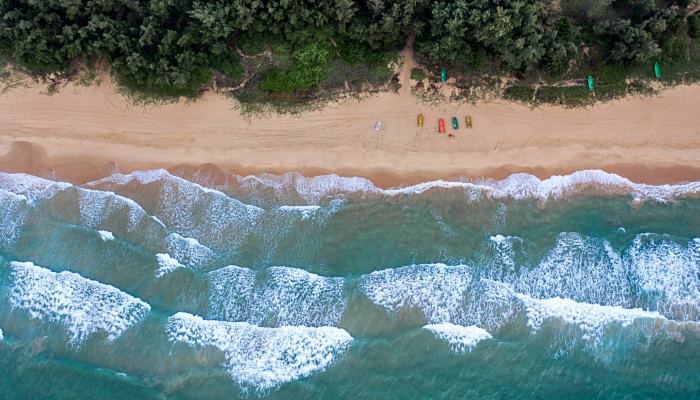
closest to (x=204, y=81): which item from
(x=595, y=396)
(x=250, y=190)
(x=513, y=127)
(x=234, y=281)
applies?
(x=250, y=190)

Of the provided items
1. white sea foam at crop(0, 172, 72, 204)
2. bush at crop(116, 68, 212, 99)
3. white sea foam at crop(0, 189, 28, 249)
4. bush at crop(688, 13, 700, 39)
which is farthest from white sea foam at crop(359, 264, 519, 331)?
white sea foam at crop(0, 189, 28, 249)

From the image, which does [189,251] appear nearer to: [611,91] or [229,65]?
[229,65]

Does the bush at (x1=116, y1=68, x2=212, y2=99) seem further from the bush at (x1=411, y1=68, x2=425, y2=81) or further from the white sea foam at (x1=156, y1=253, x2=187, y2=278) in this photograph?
the bush at (x1=411, y1=68, x2=425, y2=81)

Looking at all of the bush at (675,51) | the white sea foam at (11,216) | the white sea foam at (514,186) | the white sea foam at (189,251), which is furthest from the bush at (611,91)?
the white sea foam at (11,216)

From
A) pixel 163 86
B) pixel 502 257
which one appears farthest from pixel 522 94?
pixel 163 86

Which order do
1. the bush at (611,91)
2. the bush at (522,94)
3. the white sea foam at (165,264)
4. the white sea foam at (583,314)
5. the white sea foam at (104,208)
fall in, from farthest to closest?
the bush at (522,94)
the bush at (611,91)
the white sea foam at (104,208)
the white sea foam at (165,264)
the white sea foam at (583,314)

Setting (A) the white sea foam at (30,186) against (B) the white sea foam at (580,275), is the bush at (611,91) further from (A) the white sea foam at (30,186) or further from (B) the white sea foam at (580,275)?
(A) the white sea foam at (30,186)
